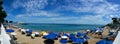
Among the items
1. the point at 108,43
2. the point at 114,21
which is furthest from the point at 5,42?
the point at 114,21

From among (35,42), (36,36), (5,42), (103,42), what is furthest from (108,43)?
(36,36)

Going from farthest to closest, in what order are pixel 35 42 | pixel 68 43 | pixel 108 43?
pixel 35 42, pixel 68 43, pixel 108 43

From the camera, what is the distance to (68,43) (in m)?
42.8

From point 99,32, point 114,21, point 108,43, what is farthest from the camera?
point 114,21

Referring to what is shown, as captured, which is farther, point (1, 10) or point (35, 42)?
point (1, 10)

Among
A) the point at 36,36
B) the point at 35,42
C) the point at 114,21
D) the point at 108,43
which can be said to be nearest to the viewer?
Answer: the point at 108,43

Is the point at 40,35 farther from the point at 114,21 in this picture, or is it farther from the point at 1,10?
the point at 114,21

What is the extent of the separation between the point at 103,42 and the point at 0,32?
11.6 meters

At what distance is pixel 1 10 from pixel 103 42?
3343cm

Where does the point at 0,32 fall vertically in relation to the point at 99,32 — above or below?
above

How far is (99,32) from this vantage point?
63.6 meters

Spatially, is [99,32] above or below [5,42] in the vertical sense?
below

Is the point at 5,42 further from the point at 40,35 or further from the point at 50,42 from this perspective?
the point at 40,35

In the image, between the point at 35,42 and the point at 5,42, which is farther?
the point at 35,42
